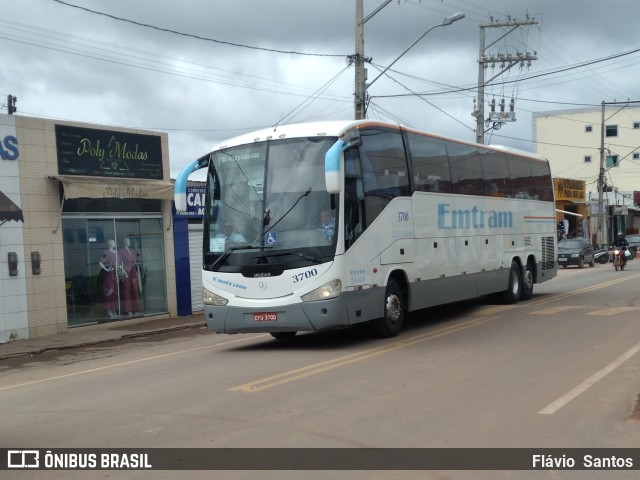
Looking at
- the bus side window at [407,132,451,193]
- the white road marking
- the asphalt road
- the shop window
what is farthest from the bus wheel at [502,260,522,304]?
the shop window

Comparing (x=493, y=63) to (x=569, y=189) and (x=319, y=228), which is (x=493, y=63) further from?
(x=319, y=228)

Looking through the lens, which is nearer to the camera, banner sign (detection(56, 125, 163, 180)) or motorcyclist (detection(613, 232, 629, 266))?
banner sign (detection(56, 125, 163, 180))

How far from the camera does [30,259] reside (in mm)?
16969

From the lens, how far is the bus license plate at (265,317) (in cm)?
1161

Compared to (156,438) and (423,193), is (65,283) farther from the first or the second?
(156,438)

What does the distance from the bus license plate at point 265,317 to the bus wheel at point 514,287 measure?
9.10 metres

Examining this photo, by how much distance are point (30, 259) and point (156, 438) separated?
11.7 metres

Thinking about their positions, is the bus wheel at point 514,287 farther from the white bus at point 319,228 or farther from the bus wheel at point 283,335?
the bus wheel at point 283,335

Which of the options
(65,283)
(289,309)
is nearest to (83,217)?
(65,283)

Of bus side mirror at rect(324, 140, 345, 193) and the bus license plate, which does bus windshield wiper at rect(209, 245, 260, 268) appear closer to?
the bus license plate

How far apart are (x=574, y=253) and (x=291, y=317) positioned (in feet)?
103

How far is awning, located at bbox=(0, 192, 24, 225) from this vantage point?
50.5 ft

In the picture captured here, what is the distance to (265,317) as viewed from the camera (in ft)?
38.2

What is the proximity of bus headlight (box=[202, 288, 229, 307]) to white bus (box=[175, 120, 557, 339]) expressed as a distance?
0.02m
